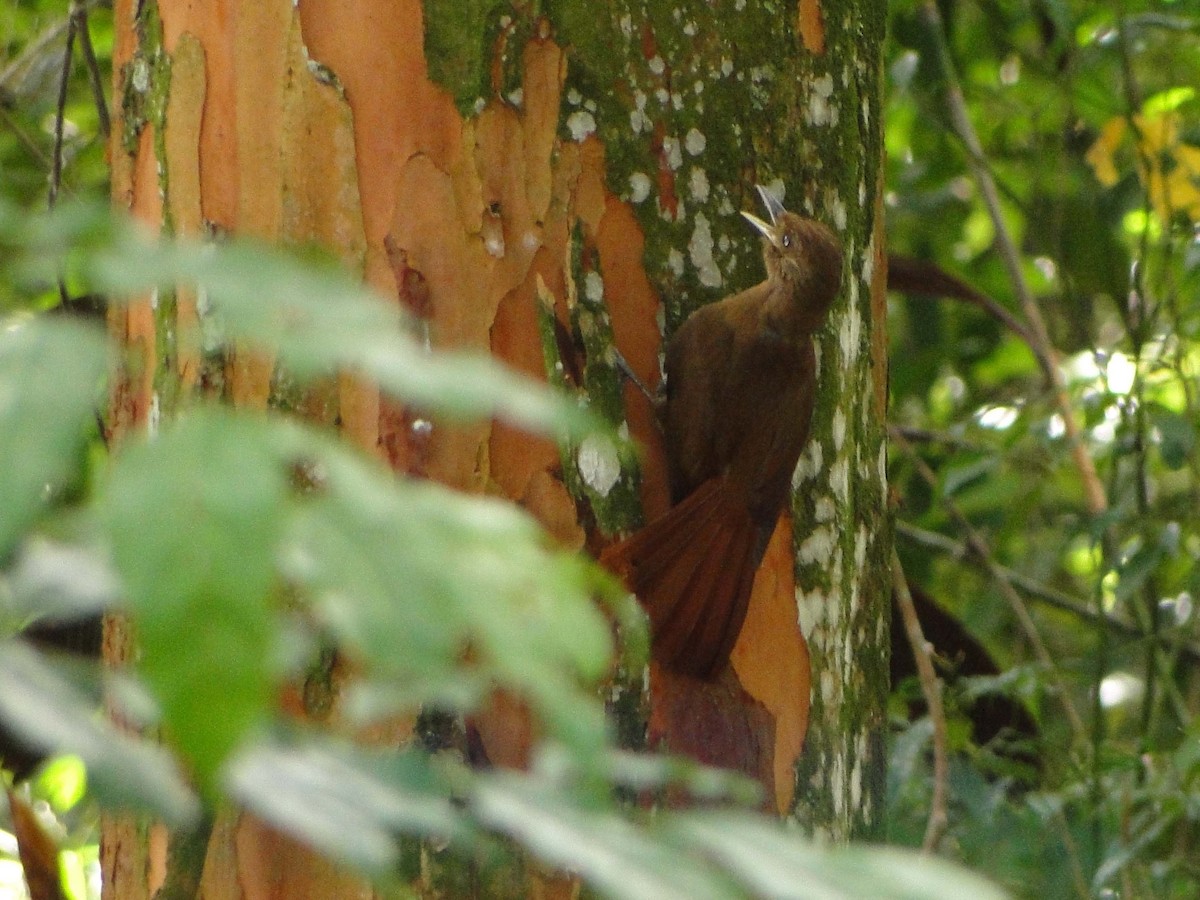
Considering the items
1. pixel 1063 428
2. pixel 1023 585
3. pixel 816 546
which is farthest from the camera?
pixel 1023 585

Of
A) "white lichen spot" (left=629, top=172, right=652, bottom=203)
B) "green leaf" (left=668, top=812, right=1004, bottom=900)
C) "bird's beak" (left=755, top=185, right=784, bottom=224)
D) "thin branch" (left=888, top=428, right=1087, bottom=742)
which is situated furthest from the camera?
"thin branch" (left=888, top=428, right=1087, bottom=742)

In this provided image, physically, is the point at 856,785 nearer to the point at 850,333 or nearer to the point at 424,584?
the point at 850,333

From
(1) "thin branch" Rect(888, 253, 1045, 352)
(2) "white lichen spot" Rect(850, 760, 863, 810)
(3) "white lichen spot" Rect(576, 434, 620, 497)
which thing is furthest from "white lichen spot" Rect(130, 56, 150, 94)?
(1) "thin branch" Rect(888, 253, 1045, 352)

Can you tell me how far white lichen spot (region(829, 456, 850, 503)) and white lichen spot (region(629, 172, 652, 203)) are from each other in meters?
0.42

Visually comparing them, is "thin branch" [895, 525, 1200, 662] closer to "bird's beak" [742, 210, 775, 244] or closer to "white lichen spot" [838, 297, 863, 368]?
"white lichen spot" [838, 297, 863, 368]

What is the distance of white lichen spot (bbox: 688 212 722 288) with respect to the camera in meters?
1.71

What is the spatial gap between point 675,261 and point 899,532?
5.23 feet

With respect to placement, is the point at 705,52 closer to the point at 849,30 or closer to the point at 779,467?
the point at 849,30

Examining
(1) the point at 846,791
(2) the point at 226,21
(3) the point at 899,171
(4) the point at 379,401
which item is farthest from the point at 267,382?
(3) the point at 899,171

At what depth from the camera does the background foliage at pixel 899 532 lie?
547 mm

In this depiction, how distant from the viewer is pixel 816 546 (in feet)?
5.86

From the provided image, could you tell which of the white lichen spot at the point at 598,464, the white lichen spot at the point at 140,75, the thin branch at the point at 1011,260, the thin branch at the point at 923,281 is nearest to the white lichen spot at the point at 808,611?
the white lichen spot at the point at 598,464

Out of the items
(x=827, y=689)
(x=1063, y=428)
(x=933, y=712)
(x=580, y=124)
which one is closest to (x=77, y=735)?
(x=580, y=124)

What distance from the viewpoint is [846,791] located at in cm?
176
